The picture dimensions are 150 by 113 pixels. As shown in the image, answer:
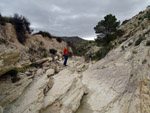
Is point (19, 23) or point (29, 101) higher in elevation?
point (19, 23)

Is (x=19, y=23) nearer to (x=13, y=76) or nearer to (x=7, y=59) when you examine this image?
(x=13, y=76)

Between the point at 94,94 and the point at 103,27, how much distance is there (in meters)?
14.2

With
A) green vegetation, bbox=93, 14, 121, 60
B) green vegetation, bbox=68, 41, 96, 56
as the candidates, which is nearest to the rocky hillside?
green vegetation, bbox=93, 14, 121, 60

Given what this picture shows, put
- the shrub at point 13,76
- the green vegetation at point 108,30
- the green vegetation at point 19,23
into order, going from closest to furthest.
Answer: the shrub at point 13,76, the green vegetation at point 19,23, the green vegetation at point 108,30

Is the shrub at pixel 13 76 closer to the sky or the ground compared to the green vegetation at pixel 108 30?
closer to the ground

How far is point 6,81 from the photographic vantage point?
212 inches

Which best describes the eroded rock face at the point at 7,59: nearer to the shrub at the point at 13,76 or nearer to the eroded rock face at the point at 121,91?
the shrub at the point at 13,76

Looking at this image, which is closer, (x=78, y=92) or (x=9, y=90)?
(x=9, y=90)

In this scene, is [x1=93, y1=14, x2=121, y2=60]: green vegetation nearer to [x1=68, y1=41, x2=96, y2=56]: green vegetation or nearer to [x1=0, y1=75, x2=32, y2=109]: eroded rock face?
[x1=68, y1=41, x2=96, y2=56]: green vegetation

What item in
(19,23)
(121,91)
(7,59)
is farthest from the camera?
(19,23)

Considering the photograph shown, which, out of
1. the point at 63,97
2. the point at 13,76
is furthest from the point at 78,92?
the point at 13,76

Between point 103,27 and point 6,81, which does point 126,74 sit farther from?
point 103,27

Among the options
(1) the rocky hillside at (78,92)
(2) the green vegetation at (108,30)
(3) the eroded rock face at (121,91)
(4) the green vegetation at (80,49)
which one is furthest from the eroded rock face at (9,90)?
(4) the green vegetation at (80,49)

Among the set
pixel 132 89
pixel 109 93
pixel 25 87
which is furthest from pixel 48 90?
pixel 132 89
